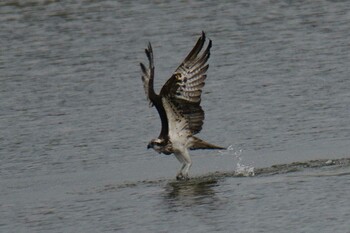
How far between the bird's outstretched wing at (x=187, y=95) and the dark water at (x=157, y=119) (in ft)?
1.83

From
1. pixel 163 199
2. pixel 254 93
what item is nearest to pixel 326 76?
pixel 254 93

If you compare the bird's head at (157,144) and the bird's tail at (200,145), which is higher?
the bird's head at (157,144)

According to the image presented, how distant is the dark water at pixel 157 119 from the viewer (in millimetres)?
13414

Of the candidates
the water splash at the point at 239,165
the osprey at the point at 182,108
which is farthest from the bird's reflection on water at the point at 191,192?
the water splash at the point at 239,165

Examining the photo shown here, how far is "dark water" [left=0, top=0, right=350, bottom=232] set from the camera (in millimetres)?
13414

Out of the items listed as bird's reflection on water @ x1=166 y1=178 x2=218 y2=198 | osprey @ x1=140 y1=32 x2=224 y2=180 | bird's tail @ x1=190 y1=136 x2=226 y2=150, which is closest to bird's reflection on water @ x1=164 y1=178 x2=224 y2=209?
bird's reflection on water @ x1=166 y1=178 x2=218 y2=198

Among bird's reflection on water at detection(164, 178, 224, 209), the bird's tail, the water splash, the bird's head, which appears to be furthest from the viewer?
the bird's tail

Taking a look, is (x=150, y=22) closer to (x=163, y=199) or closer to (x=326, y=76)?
(x=326, y=76)

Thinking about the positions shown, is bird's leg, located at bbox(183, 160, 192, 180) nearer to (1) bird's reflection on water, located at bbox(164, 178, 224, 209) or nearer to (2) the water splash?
(1) bird's reflection on water, located at bbox(164, 178, 224, 209)

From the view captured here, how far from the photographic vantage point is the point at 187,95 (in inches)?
591

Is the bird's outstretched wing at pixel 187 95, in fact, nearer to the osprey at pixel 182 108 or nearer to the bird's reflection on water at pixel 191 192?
the osprey at pixel 182 108

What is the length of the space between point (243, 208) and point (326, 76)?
22.3 ft

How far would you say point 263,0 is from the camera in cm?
2702

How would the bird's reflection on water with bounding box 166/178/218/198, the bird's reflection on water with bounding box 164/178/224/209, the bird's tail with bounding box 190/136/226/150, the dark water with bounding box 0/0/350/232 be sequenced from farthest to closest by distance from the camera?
the bird's tail with bounding box 190/136/226/150 → the bird's reflection on water with bounding box 166/178/218/198 → the bird's reflection on water with bounding box 164/178/224/209 → the dark water with bounding box 0/0/350/232
